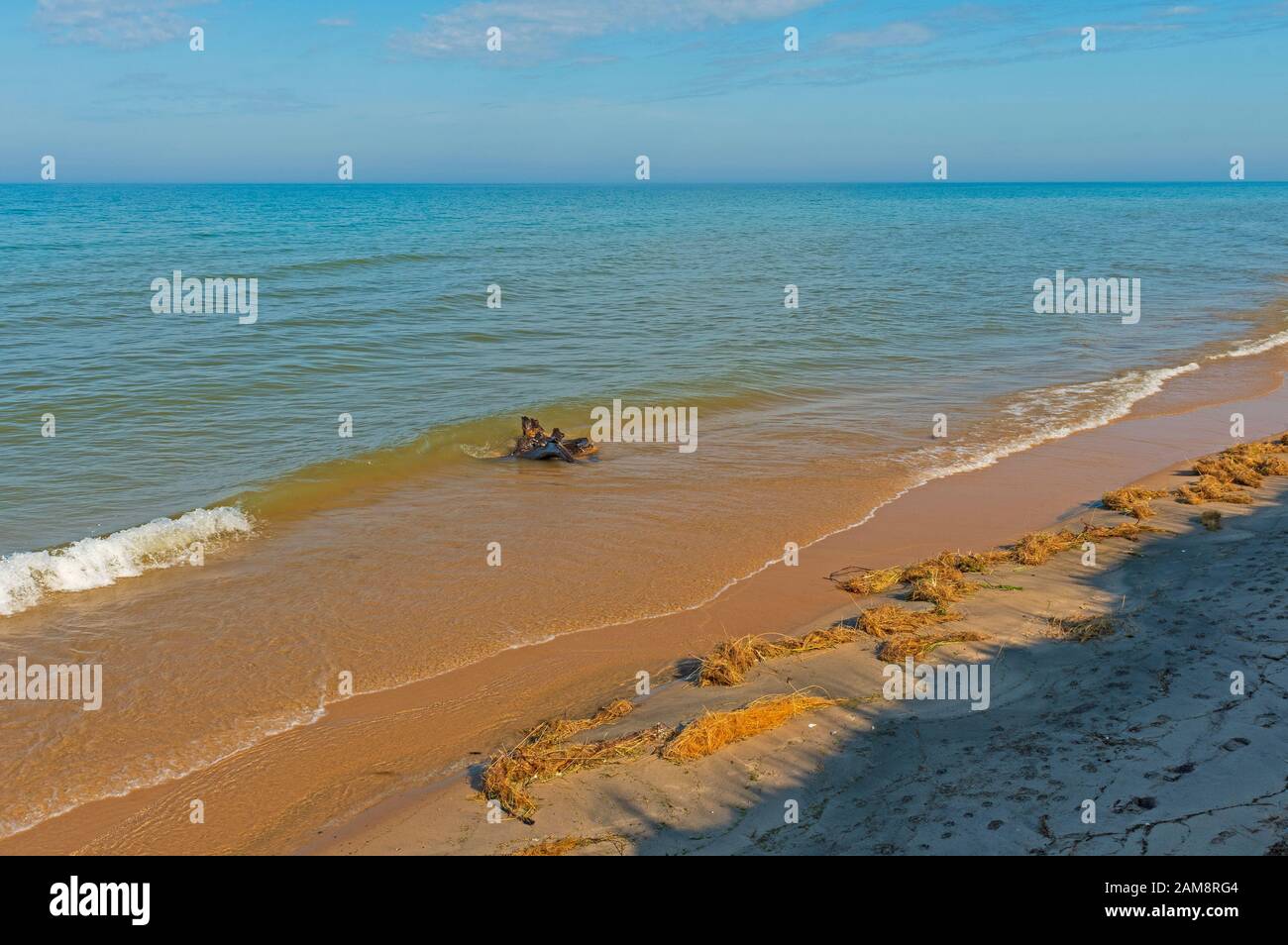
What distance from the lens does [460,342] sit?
2073 centimetres

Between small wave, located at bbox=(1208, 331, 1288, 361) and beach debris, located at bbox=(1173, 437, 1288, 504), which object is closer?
beach debris, located at bbox=(1173, 437, 1288, 504)

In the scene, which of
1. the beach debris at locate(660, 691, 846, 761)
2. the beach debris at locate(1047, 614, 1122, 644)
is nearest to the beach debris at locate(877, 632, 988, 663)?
the beach debris at locate(1047, 614, 1122, 644)

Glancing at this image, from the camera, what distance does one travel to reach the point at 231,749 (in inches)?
247

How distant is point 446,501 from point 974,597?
6.38 meters

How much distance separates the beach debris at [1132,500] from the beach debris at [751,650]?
14.3ft

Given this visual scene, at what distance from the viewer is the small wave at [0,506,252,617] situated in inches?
337

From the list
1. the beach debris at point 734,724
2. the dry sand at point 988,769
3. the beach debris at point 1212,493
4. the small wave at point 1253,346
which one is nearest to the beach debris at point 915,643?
the dry sand at point 988,769

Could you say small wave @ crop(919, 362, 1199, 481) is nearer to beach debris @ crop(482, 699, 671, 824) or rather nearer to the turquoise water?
the turquoise water

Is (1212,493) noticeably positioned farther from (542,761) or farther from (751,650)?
(542,761)

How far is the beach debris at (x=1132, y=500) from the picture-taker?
388 inches

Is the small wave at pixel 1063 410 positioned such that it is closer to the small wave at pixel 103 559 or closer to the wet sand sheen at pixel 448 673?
the wet sand sheen at pixel 448 673

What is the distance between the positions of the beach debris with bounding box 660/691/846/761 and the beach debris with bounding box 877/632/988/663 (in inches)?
32.3
